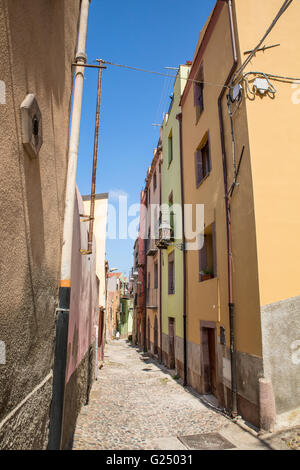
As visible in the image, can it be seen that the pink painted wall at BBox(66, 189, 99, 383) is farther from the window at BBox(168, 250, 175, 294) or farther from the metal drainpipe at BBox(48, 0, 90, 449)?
the window at BBox(168, 250, 175, 294)

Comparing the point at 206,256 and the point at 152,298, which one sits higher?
the point at 206,256

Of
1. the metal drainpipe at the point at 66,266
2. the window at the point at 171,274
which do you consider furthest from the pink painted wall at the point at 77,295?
the window at the point at 171,274

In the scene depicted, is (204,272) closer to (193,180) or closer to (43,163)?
(193,180)

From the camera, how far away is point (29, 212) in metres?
2.88

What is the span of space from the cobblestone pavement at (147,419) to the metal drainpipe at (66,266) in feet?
7.26

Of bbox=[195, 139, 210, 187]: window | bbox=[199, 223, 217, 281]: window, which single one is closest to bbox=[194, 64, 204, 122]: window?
bbox=[195, 139, 210, 187]: window

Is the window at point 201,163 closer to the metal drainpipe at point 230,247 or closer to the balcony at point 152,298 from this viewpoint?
the metal drainpipe at point 230,247

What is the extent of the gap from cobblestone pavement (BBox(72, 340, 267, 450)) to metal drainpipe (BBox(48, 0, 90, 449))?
87.1 inches

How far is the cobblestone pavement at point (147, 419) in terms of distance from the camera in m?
5.45

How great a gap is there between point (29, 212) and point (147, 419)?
234 inches

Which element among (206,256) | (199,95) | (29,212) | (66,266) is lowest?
(66,266)

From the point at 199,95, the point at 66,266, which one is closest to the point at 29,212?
the point at 66,266

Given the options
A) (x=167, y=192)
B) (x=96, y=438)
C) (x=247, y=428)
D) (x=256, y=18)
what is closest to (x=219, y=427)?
(x=247, y=428)

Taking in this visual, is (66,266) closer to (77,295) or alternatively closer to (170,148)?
(77,295)
